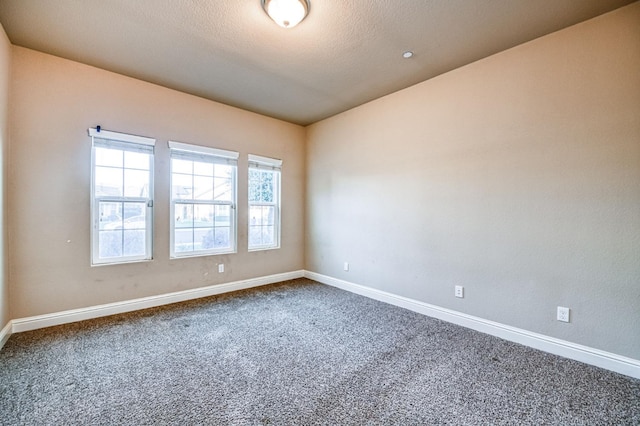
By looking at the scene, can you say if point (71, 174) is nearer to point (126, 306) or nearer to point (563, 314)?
point (126, 306)

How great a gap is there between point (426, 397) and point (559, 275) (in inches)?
63.6

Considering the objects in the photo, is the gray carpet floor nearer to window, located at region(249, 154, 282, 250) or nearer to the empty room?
A: the empty room

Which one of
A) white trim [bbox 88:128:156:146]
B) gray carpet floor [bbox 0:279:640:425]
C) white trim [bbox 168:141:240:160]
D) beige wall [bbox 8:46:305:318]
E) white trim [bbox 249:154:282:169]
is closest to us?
gray carpet floor [bbox 0:279:640:425]

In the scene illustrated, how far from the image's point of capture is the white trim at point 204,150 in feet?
11.8

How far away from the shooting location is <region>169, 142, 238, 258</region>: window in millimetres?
3666

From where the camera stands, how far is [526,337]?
253cm

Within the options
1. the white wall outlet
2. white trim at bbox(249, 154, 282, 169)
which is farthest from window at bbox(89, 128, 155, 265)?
the white wall outlet

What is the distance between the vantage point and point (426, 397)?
182 centimetres

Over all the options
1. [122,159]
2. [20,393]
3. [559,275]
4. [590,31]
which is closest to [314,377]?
[20,393]

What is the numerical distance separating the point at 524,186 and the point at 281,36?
2.59m

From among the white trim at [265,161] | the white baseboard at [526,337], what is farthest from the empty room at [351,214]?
the white trim at [265,161]

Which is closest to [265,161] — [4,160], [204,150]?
[204,150]

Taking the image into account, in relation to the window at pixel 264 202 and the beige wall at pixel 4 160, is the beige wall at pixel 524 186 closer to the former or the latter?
the window at pixel 264 202

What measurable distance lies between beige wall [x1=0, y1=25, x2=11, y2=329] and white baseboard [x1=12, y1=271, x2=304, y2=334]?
19 cm
